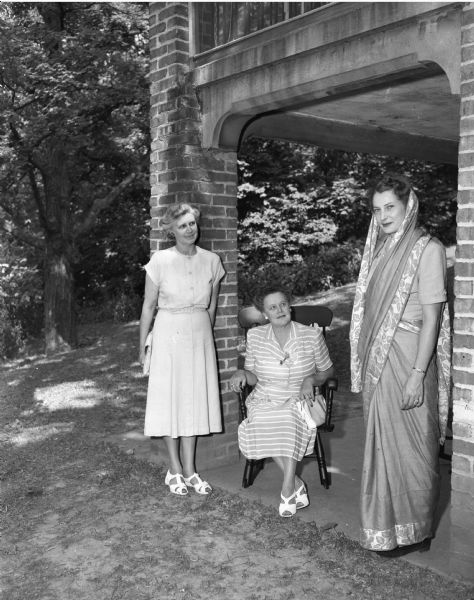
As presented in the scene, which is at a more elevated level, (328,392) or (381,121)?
(381,121)

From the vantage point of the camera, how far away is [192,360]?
4891 mm

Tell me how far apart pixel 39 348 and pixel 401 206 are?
14.9 meters

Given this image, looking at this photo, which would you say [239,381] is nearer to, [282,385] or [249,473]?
[282,385]

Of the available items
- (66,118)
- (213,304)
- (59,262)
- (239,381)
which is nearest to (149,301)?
(213,304)

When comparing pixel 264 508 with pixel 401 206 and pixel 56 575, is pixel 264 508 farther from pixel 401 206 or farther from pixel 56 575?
pixel 401 206

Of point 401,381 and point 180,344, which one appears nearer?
point 401,381

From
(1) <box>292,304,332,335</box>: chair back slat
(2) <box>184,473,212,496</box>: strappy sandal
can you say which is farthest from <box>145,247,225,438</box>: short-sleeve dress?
(1) <box>292,304,332,335</box>: chair back slat

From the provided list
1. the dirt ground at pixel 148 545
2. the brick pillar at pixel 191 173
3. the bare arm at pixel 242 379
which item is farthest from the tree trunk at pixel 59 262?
the bare arm at pixel 242 379

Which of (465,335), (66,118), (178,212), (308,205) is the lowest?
(465,335)

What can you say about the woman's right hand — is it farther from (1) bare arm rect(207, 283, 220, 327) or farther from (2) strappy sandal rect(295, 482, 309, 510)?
(2) strappy sandal rect(295, 482, 309, 510)

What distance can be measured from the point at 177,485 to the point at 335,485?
1104mm

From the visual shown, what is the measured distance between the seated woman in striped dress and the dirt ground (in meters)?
0.35

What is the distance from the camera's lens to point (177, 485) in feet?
16.0

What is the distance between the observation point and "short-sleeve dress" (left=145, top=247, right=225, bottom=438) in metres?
4.84
